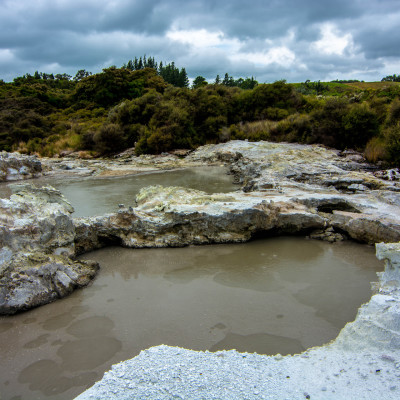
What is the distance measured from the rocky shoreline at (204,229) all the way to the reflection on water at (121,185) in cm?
156

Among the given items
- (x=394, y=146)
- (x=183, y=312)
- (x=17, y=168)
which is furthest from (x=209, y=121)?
(x=183, y=312)

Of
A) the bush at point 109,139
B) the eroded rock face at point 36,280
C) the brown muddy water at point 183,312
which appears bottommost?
the brown muddy water at point 183,312

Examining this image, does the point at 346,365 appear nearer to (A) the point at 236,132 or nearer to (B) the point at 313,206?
(B) the point at 313,206

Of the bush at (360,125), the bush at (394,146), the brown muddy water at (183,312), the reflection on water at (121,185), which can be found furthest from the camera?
the bush at (360,125)

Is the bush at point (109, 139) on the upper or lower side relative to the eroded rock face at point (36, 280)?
upper

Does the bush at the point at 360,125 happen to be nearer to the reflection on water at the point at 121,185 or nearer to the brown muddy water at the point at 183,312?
the reflection on water at the point at 121,185

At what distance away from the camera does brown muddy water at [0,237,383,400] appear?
2.81 metres

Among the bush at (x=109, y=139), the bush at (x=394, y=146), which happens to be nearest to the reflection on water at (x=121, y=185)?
the bush at (x=394, y=146)

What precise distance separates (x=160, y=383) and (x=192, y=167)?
14441 millimetres

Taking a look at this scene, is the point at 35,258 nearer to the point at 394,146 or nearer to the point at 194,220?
the point at 194,220

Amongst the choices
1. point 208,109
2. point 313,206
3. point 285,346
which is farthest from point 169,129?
point 285,346

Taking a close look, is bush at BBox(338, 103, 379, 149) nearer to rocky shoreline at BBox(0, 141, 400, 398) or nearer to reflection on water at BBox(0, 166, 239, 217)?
reflection on water at BBox(0, 166, 239, 217)

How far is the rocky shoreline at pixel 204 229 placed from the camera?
2705mm

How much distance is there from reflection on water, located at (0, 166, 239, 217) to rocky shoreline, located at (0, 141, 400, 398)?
156 cm
